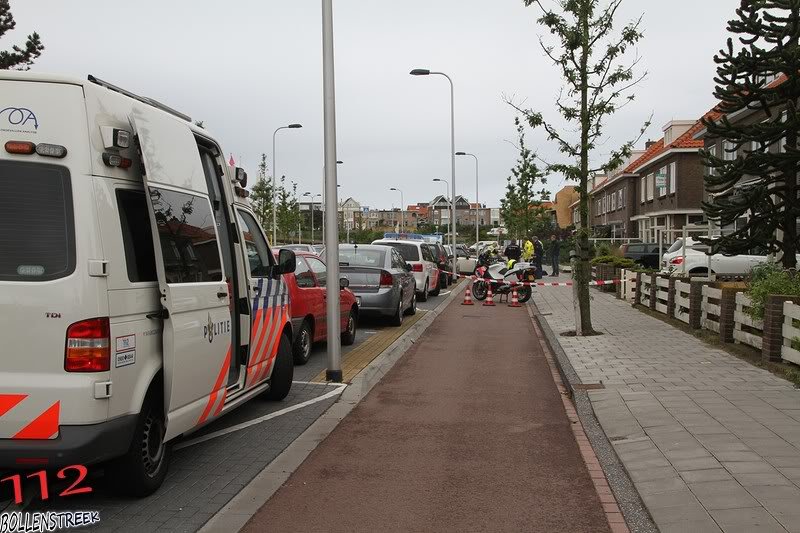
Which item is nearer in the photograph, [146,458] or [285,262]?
[146,458]

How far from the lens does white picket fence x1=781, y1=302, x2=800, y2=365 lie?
358 inches

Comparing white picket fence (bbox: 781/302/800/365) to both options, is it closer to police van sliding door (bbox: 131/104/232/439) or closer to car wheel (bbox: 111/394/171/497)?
police van sliding door (bbox: 131/104/232/439)

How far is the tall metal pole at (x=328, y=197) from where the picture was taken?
910 centimetres

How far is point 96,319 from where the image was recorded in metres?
4.36

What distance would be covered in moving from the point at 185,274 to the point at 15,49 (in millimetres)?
21822

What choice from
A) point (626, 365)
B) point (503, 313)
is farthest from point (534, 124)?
point (503, 313)

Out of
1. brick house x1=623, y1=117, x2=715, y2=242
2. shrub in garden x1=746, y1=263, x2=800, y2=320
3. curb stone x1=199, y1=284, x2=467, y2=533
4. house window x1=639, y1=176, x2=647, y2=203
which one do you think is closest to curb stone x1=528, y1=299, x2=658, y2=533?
curb stone x1=199, y1=284, x2=467, y2=533

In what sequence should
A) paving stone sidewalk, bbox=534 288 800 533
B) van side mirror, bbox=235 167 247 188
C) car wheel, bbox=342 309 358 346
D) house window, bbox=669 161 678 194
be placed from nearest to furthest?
1. paving stone sidewalk, bbox=534 288 800 533
2. van side mirror, bbox=235 167 247 188
3. car wheel, bbox=342 309 358 346
4. house window, bbox=669 161 678 194

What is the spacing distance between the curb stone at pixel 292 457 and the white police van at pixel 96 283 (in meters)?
0.61

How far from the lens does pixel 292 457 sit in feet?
20.2

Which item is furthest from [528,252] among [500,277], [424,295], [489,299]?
[424,295]

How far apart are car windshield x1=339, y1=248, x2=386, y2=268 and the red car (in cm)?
290

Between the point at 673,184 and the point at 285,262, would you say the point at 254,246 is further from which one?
the point at 673,184

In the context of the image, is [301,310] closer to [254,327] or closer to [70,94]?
[254,327]
